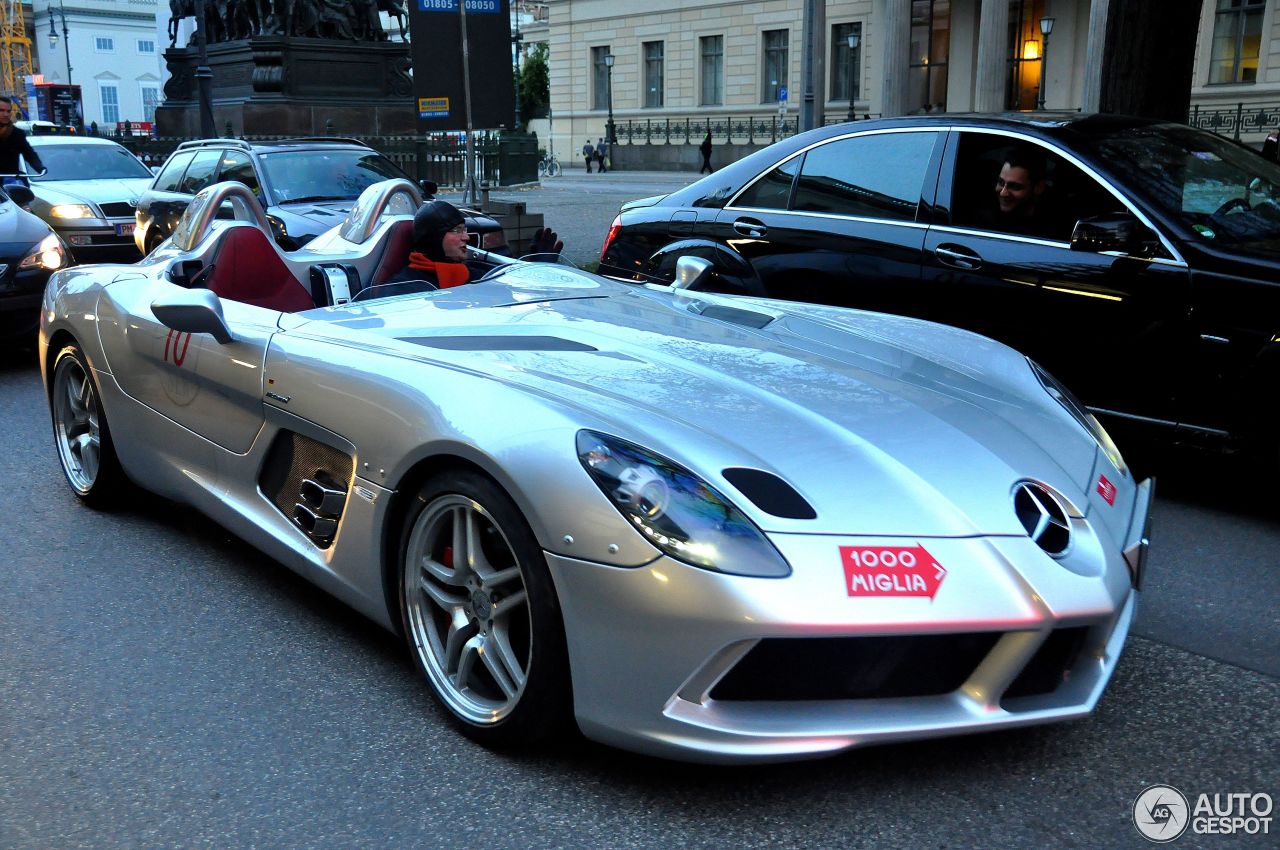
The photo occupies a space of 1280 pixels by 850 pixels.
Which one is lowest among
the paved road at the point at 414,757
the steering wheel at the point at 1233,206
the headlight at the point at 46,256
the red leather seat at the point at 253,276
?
the paved road at the point at 414,757

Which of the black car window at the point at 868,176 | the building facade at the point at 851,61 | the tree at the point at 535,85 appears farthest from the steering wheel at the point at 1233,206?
the tree at the point at 535,85

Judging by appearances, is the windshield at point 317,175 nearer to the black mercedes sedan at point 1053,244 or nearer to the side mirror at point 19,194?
the side mirror at point 19,194

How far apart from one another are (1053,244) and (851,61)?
43694 mm

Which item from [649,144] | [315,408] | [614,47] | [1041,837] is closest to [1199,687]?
[1041,837]

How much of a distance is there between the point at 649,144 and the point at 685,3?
267 inches

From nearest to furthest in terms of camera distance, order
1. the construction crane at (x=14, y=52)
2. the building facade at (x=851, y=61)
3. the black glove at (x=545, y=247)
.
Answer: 1. the black glove at (x=545, y=247)
2. the building facade at (x=851, y=61)
3. the construction crane at (x=14, y=52)

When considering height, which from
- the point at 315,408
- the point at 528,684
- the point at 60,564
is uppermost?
the point at 315,408

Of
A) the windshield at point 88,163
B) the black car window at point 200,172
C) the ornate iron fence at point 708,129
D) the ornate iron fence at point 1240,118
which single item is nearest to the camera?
the black car window at point 200,172

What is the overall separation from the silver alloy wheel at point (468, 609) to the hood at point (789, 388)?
371 mm

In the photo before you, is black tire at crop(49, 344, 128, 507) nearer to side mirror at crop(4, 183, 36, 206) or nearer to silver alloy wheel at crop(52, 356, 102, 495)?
silver alloy wheel at crop(52, 356, 102, 495)

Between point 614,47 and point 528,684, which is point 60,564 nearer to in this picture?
point 528,684

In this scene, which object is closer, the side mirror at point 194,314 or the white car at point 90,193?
the side mirror at point 194,314

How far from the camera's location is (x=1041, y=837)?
2.51 m

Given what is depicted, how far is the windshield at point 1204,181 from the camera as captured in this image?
5.07 metres
